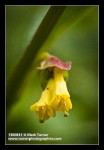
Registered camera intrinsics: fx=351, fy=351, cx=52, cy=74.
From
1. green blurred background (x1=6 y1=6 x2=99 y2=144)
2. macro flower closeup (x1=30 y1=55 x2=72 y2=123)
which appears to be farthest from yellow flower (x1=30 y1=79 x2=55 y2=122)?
green blurred background (x1=6 y1=6 x2=99 y2=144)

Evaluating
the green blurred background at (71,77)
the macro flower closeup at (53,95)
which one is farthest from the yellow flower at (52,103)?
the green blurred background at (71,77)

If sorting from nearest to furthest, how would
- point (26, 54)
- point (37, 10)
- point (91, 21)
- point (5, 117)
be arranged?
point (26, 54), point (5, 117), point (37, 10), point (91, 21)

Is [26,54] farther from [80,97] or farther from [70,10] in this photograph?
[80,97]

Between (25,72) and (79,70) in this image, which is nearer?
(25,72)
